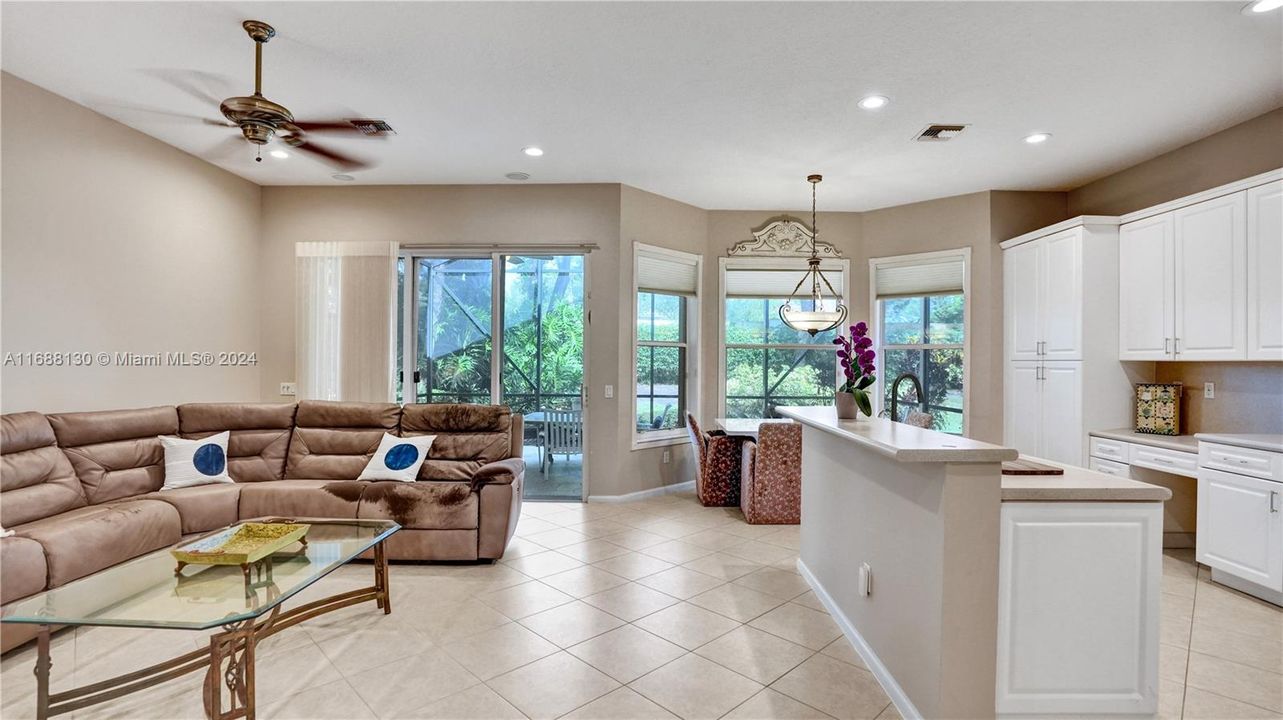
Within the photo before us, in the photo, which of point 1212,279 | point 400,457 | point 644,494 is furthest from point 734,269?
point 400,457

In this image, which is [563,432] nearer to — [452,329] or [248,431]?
[452,329]

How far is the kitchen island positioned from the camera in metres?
1.81

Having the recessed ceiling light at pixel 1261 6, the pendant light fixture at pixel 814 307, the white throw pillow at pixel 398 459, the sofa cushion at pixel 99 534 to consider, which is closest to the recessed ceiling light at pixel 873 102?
the pendant light fixture at pixel 814 307

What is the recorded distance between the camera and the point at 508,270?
5324mm

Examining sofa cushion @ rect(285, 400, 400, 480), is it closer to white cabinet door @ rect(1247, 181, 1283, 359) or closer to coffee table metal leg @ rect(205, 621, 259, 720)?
coffee table metal leg @ rect(205, 621, 259, 720)

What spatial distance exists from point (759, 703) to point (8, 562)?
318cm

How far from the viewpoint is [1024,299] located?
488 centimetres

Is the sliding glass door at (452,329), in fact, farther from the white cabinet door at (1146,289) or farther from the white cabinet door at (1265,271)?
the white cabinet door at (1265,271)

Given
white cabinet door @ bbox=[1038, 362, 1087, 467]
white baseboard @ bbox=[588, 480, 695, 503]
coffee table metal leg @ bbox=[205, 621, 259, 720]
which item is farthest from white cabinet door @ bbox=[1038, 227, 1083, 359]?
coffee table metal leg @ bbox=[205, 621, 259, 720]

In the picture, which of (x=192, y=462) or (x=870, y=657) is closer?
(x=870, y=657)

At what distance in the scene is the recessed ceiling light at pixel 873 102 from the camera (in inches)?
134

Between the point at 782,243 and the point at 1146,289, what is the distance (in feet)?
9.67

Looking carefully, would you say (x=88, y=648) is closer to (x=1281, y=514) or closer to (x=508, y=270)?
(x=508, y=270)

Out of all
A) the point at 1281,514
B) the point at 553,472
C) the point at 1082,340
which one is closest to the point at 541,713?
the point at 553,472
